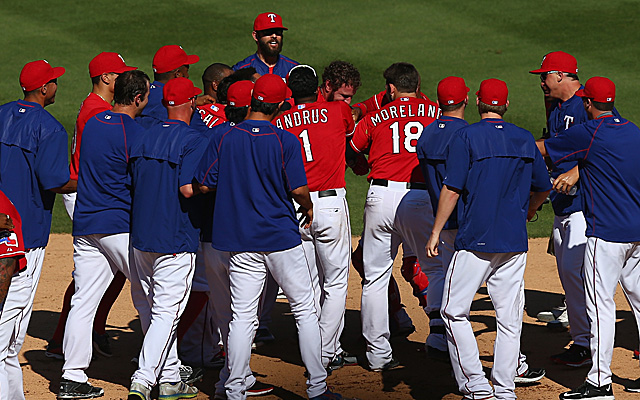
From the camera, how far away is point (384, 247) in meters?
6.27

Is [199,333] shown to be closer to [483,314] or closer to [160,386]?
[160,386]

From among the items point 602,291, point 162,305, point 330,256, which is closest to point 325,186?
point 330,256

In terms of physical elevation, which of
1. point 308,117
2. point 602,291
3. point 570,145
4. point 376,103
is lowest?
point 602,291

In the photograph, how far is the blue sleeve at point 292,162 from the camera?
5.28 metres

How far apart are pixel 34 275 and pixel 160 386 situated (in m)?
1.10

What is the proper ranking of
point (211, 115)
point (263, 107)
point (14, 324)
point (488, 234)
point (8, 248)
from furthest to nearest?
point (211, 115) → point (263, 107) → point (488, 234) → point (14, 324) → point (8, 248)

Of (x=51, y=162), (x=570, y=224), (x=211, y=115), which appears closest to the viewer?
(x=51, y=162)

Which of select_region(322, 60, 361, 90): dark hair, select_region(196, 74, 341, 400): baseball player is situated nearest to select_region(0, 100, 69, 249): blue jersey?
select_region(196, 74, 341, 400): baseball player

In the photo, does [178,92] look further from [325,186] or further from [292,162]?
[325,186]

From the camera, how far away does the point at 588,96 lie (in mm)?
5672

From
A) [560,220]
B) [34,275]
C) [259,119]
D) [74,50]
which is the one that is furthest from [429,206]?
[74,50]

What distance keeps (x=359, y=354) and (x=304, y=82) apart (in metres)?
2.17

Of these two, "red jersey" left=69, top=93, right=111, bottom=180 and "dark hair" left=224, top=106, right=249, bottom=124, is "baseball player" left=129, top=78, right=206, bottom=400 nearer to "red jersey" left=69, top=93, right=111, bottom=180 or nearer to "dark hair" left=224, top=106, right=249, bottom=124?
"dark hair" left=224, top=106, right=249, bottom=124

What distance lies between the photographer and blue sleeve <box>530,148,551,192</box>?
17.7 ft
